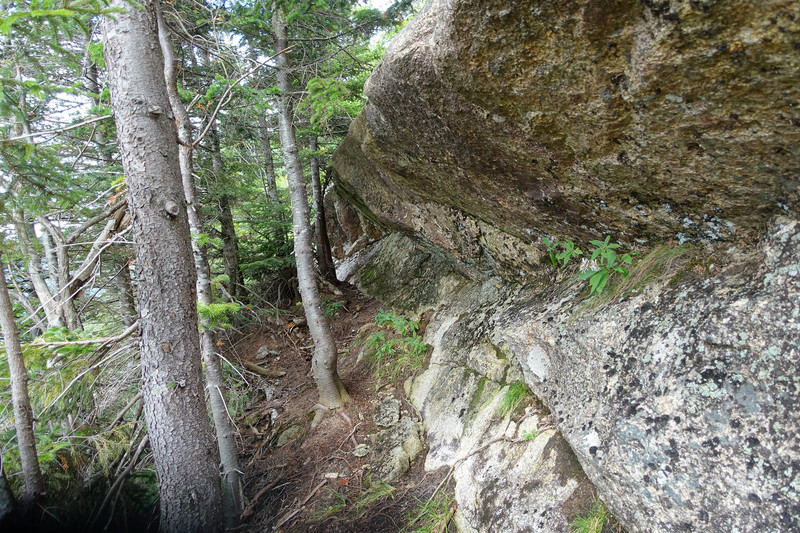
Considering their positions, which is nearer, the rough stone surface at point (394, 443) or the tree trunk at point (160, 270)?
the tree trunk at point (160, 270)

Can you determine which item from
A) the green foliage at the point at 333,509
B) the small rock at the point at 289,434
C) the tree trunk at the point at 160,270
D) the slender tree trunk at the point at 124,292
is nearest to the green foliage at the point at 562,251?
the tree trunk at the point at 160,270

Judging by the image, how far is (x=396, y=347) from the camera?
6090 millimetres

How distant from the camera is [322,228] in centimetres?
952

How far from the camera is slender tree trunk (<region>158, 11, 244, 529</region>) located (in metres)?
4.39

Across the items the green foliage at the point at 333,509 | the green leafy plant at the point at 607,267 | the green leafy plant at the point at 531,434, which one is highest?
the green leafy plant at the point at 607,267

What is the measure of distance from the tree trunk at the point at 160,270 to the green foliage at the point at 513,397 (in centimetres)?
268

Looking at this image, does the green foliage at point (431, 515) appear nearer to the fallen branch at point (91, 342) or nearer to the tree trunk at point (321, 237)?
the fallen branch at point (91, 342)

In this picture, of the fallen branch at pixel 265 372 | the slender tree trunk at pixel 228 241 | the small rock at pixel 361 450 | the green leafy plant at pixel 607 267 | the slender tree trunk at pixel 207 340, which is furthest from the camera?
the slender tree trunk at pixel 228 241

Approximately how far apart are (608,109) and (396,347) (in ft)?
15.1

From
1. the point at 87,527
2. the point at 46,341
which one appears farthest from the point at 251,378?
the point at 46,341

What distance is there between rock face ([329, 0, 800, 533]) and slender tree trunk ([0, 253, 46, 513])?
398cm

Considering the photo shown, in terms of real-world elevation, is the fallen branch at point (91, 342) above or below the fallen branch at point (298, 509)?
above

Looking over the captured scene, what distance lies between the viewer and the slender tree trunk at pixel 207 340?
4391mm

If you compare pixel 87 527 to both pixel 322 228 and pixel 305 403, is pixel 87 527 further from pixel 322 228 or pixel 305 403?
pixel 322 228
